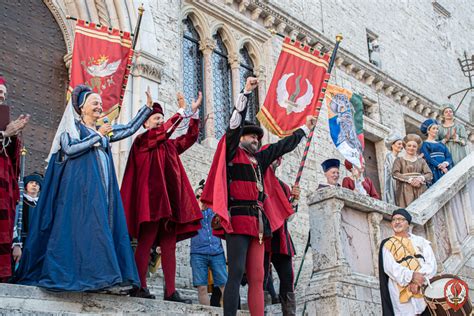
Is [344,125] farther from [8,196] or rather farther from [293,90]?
[8,196]

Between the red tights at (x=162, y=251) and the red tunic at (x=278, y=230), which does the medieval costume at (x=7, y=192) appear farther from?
the red tunic at (x=278, y=230)

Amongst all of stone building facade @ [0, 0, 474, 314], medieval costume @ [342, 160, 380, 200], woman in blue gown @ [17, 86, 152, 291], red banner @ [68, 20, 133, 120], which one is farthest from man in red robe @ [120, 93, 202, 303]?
medieval costume @ [342, 160, 380, 200]

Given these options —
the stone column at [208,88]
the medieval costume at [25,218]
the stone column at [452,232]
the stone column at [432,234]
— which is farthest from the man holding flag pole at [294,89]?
the stone column at [208,88]

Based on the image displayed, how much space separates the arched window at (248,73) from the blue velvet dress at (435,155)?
3373mm

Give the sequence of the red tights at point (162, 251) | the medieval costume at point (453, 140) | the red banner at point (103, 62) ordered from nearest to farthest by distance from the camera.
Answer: the red tights at point (162, 251)
the red banner at point (103, 62)
the medieval costume at point (453, 140)

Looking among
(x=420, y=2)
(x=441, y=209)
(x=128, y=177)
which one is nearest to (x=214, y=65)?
(x=441, y=209)

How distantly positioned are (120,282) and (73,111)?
59.1 inches

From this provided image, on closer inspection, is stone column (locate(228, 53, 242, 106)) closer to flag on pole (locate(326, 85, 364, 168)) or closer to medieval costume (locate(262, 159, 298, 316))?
→ flag on pole (locate(326, 85, 364, 168))

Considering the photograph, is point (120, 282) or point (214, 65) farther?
point (214, 65)

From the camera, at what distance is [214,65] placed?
10.8 meters

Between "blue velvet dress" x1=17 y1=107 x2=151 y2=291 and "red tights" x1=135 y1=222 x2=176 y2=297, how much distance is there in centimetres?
50

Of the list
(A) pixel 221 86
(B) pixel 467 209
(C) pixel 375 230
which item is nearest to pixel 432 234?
(B) pixel 467 209

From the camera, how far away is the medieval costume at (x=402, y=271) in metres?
5.38

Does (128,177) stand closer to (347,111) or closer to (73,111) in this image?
(73,111)
